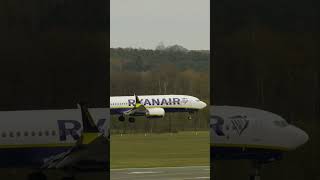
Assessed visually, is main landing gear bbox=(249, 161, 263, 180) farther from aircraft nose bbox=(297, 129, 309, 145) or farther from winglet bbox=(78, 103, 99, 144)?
winglet bbox=(78, 103, 99, 144)

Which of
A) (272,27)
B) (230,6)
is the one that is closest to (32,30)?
(230,6)

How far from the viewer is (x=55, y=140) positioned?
2844cm

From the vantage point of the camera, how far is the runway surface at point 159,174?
143 feet

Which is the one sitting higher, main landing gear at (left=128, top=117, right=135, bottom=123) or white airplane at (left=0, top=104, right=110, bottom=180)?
white airplane at (left=0, top=104, right=110, bottom=180)

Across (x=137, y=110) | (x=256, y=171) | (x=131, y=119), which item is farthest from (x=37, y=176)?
(x=131, y=119)

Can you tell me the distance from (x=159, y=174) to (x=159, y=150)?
84.0 feet

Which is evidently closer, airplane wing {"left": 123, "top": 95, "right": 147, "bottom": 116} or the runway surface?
the runway surface

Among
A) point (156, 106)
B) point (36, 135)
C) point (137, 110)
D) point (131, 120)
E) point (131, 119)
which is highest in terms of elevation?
point (36, 135)

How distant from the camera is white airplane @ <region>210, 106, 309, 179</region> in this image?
86.6 feet

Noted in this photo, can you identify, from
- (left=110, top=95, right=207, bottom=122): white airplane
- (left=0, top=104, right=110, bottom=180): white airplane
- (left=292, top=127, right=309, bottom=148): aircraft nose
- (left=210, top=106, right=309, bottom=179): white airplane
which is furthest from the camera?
(left=110, top=95, right=207, bottom=122): white airplane

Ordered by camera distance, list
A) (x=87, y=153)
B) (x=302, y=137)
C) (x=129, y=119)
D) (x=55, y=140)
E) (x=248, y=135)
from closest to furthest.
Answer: (x=302, y=137) < (x=87, y=153) < (x=55, y=140) < (x=248, y=135) < (x=129, y=119)

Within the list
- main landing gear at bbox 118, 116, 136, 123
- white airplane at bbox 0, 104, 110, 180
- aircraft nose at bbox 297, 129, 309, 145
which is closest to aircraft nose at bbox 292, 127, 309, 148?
aircraft nose at bbox 297, 129, 309, 145

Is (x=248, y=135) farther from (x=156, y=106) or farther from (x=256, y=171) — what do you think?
(x=156, y=106)

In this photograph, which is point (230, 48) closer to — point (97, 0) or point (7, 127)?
point (97, 0)
